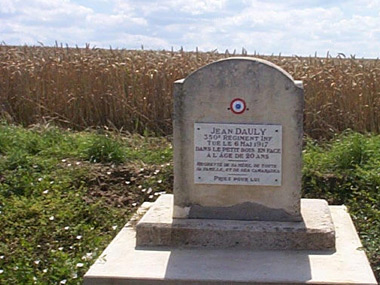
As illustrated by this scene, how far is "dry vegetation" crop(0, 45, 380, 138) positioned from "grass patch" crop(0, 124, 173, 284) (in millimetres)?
1582

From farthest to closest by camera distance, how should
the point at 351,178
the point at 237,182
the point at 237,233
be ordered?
1. the point at 351,178
2. the point at 237,182
3. the point at 237,233

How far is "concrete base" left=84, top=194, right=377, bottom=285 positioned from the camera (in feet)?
13.1

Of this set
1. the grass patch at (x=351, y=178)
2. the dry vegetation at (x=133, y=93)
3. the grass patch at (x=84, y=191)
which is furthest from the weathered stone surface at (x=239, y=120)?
the dry vegetation at (x=133, y=93)

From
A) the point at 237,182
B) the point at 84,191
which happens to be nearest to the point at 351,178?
the point at 237,182

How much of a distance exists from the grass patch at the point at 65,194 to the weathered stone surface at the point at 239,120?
3.06ft

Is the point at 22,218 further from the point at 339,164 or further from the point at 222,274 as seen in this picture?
the point at 339,164

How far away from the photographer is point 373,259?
469 centimetres

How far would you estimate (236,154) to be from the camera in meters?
4.61

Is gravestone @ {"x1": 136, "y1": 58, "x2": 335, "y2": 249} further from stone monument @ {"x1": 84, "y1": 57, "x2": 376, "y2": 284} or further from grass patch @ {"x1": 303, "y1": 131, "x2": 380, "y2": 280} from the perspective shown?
grass patch @ {"x1": 303, "y1": 131, "x2": 380, "y2": 280}

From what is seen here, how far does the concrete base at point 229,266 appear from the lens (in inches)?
158

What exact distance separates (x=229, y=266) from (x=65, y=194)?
250 centimetres

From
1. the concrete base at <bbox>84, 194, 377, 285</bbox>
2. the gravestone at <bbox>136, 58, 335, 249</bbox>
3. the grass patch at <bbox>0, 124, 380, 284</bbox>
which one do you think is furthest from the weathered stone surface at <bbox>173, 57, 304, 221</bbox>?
the grass patch at <bbox>0, 124, 380, 284</bbox>

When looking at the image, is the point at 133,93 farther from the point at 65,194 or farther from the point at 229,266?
the point at 229,266

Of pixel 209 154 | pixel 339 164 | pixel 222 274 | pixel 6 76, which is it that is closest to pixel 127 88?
pixel 6 76
